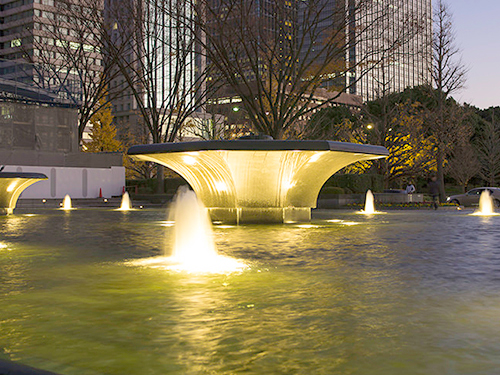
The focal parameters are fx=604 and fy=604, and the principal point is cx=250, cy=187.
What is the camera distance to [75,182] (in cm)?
4291

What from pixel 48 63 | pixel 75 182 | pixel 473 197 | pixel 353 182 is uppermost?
pixel 48 63

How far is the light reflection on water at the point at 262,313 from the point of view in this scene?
365cm

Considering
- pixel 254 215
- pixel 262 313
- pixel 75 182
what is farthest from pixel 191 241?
pixel 75 182

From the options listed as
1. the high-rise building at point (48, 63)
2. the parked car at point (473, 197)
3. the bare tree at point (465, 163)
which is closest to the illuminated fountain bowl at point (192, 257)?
the high-rise building at point (48, 63)

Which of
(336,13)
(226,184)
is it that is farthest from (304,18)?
(226,184)

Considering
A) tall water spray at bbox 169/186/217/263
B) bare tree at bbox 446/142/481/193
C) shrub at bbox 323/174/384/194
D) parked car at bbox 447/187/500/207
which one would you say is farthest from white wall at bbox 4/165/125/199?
bare tree at bbox 446/142/481/193

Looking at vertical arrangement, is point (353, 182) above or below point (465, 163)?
below

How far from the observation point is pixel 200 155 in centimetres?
1555

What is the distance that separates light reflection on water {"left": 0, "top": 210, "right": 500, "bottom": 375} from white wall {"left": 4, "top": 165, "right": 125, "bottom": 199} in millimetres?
32155

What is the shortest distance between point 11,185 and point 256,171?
11.8m

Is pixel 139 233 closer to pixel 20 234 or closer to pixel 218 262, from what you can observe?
pixel 20 234

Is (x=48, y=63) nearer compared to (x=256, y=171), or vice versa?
(x=256, y=171)

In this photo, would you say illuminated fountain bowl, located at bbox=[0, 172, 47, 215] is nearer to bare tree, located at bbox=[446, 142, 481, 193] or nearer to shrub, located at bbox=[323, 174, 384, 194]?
shrub, located at bbox=[323, 174, 384, 194]

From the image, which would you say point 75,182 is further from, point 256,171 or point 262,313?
point 262,313
